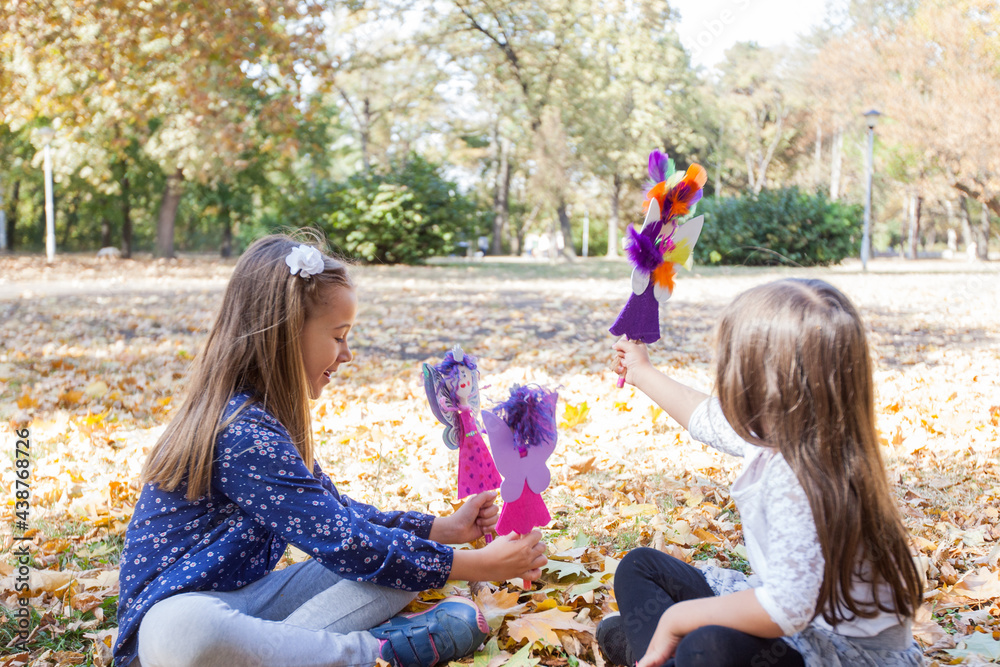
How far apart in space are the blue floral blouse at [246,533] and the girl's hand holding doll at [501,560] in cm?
4

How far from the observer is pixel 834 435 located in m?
1.46

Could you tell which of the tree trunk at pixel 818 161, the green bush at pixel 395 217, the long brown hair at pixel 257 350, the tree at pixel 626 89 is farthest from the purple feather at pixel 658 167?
the tree trunk at pixel 818 161

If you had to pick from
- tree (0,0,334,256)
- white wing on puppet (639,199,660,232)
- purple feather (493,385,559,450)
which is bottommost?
purple feather (493,385,559,450)

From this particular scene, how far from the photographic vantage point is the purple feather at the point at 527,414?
6.34 feet

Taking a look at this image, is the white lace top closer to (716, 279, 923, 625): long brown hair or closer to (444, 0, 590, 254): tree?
(716, 279, 923, 625): long brown hair

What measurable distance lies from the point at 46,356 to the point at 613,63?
1910 cm

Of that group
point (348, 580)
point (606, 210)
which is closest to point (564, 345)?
point (348, 580)

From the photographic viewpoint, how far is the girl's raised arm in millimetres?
1965

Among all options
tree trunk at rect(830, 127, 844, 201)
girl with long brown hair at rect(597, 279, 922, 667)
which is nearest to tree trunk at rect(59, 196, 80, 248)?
tree trunk at rect(830, 127, 844, 201)

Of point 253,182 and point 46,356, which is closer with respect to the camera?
point 46,356

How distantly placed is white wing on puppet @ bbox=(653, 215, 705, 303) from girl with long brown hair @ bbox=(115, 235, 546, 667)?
0.78 m

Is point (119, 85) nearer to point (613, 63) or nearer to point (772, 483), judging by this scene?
point (772, 483)

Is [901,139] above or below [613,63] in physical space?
below

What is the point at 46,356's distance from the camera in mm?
5871
